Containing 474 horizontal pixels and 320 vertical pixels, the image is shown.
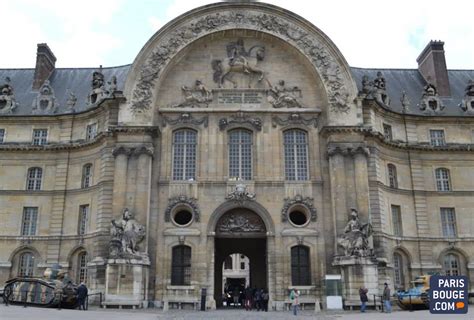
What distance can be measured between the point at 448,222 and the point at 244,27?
18779mm

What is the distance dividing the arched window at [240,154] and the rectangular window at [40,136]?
44.6 feet

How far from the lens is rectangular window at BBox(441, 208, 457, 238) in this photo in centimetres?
3269

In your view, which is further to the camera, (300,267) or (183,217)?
(183,217)

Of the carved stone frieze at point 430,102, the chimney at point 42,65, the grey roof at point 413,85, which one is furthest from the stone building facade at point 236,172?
the chimney at point 42,65

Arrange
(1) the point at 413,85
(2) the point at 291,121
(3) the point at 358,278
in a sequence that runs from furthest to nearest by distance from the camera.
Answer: (1) the point at 413,85 → (2) the point at 291,121 → (3) the point at 358,278

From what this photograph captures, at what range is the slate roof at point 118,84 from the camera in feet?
118

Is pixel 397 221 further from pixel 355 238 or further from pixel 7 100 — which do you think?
pixel 7 100

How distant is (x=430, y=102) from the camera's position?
3597 centimetres

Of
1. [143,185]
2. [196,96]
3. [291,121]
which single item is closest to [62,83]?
[196,96]

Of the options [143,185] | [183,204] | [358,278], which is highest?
[143,185]

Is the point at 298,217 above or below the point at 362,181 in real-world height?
below

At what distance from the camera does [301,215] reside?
1177 inches

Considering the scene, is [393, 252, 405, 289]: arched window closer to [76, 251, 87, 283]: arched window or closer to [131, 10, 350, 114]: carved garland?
[131, 10, 350, 114]: carved garland

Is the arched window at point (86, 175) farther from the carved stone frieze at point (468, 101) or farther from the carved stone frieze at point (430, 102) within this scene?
the carved stone frieze at point (468, 101)
